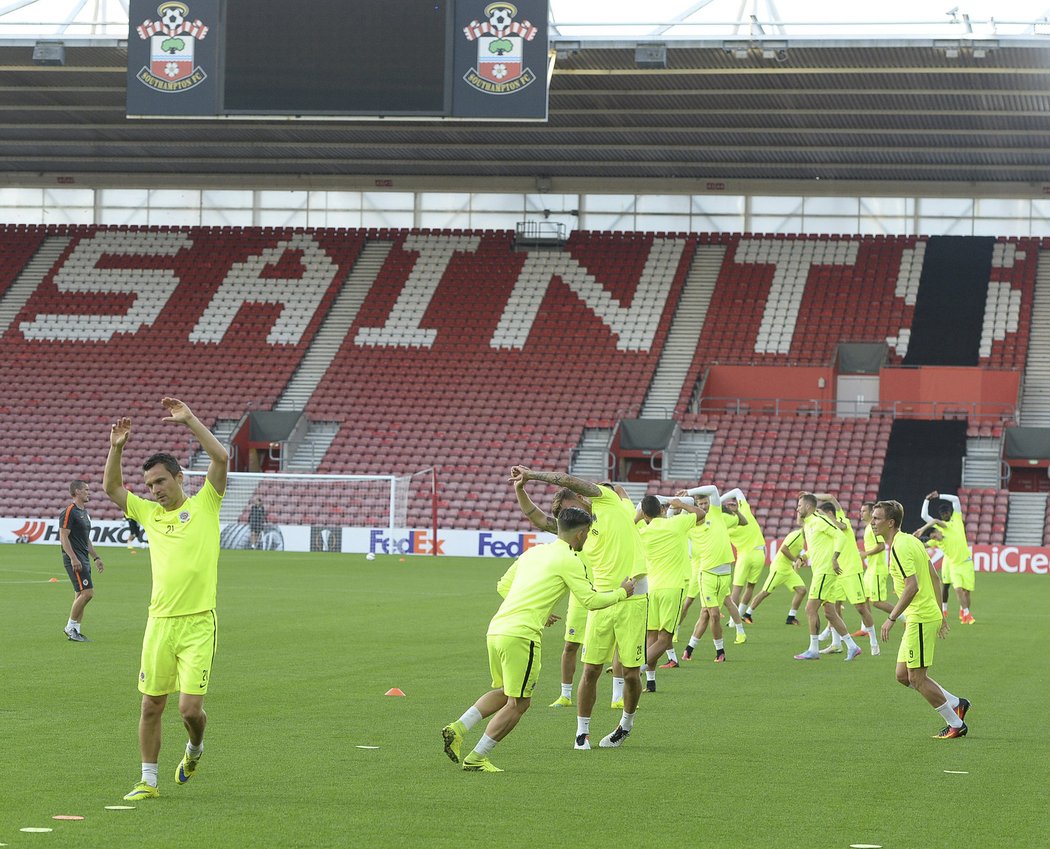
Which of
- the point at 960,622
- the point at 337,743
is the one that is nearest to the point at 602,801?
the point at 337,743

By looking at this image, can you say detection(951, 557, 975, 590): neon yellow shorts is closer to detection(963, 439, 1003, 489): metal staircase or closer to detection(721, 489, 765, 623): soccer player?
detection(721, 489, 765, 623): soccer player

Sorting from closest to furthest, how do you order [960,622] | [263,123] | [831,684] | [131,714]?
[131,714], [831,684], [960,622], [263,123]

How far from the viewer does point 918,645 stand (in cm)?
1225

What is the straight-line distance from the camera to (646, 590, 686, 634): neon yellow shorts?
602 inches

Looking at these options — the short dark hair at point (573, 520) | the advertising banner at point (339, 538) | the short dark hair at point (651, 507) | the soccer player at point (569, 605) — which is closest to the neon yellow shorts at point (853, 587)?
the short dark hair at point (651, 507)

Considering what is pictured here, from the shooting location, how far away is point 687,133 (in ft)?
153

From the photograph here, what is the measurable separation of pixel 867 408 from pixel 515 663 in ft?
129

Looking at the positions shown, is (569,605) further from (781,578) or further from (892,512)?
(781,578)

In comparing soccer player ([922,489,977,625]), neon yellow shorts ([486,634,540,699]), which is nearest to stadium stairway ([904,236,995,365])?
soccer player ([922,489,977,625])

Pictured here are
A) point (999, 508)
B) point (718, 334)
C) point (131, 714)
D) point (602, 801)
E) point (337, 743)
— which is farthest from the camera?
point (718, 334)

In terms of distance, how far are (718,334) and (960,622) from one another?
25.6m

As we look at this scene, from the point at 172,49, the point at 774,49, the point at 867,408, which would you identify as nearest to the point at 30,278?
the point at 172,49

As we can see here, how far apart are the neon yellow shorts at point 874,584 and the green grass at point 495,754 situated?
107 centimetres

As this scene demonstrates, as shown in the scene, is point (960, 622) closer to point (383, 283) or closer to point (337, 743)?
point (337, 743)
